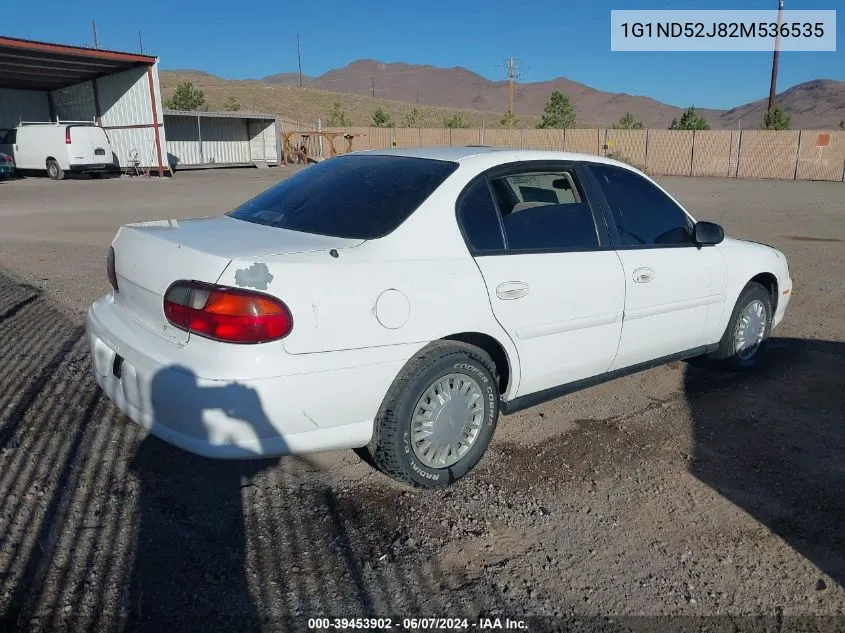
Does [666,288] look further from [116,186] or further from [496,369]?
[116,186]

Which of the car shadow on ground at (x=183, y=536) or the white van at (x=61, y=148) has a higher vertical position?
the white van at (x=61, y=148)

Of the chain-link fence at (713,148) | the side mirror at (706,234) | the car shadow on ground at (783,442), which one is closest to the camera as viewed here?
the car shadow on ground at (783,442)

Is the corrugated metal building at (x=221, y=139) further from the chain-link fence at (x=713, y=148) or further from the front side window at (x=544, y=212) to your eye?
the front side window at (x=544, y=212)

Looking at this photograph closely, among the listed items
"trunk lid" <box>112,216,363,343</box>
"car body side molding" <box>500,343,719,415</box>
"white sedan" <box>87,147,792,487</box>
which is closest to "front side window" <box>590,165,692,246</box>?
"white sedan" <box>87,147,792,487</box>

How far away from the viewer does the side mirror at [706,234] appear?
4434 mm

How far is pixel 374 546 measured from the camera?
117 inches

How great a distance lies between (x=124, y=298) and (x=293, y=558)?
5.15ft

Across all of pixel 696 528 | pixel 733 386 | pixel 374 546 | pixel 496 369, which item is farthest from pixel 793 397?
pixel 374 546

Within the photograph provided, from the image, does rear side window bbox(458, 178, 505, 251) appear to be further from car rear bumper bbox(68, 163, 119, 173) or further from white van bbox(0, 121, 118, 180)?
car rear bumper bbox(68, 163, 119, 173)

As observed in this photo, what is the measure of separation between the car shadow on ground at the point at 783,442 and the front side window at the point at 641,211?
3.79 feet

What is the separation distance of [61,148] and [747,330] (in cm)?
2746

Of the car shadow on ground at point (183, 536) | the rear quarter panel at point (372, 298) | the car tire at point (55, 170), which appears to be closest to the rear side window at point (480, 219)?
the rear quarter panel at point (372, 298)

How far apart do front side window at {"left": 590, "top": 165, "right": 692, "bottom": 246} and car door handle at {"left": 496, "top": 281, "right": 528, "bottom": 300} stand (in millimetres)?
921

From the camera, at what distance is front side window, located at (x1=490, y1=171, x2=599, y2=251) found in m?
3.70
